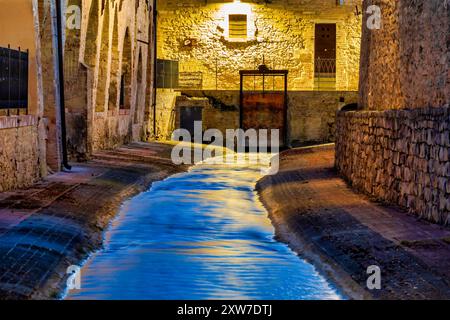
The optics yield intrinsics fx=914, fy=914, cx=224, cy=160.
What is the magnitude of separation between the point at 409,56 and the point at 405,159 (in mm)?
1983

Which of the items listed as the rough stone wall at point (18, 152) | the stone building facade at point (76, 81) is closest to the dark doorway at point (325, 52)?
the stone building facade at point (76, 81)

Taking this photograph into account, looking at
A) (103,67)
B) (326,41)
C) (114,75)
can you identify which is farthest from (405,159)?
(326,41)

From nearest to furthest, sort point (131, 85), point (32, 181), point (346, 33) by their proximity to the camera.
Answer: point (32, 181) → point (131, 85) → point (346, 33)

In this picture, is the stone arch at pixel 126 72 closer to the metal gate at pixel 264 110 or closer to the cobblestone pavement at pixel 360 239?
the metal gate at pixel 264 110

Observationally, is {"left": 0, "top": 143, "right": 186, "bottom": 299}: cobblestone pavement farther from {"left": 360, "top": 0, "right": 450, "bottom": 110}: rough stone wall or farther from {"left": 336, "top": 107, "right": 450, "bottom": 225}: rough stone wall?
{"left": 360, "top": 0, "right": 450, "bottom": 110}: rough stone wall

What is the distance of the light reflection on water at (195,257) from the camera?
30.3ft

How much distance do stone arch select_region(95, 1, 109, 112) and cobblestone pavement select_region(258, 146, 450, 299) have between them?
8838mm

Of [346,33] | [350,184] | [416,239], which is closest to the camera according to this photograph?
[416,239]

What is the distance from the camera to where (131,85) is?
30.0 m

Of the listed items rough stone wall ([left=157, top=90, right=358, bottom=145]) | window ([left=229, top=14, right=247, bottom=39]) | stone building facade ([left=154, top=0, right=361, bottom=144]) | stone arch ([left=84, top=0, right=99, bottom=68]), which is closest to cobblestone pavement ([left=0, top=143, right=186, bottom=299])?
stone arch ([left=84, top=0, right=99, bottom=68])

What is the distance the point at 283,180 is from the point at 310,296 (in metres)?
10.8
